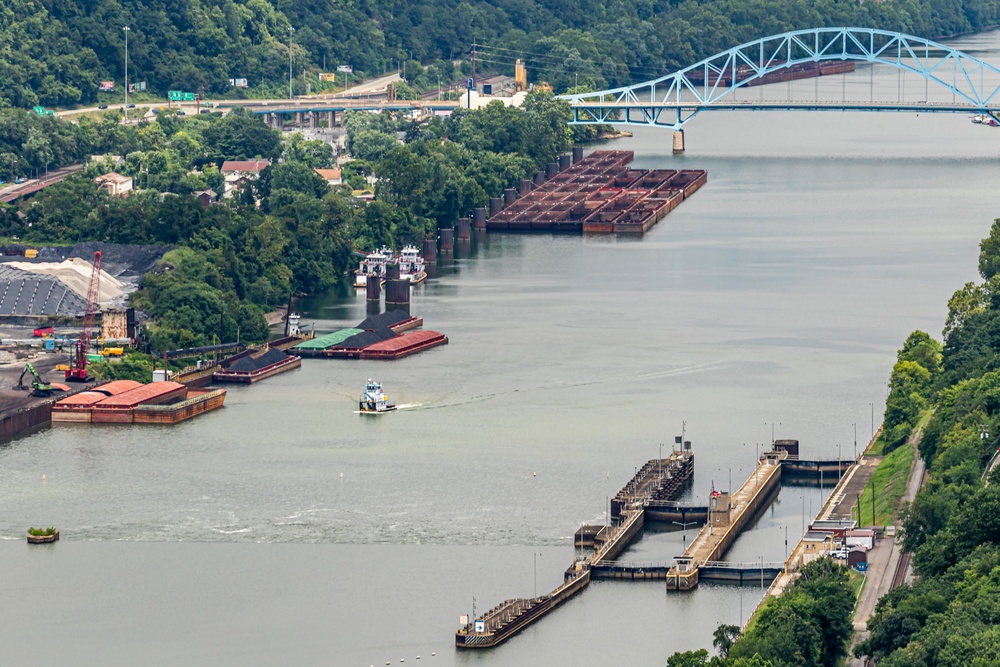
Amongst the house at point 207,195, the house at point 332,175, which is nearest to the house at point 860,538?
the house at point 207,195

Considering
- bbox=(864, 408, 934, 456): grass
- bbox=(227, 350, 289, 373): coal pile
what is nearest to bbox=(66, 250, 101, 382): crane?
bbox=(227, 350, 289, 373): coal pile

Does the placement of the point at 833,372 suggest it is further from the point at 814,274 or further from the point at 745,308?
the point at 814,274

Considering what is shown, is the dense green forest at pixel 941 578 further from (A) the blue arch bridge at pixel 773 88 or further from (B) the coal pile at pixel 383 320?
(A) the blue arch bridge at pixel 773 88

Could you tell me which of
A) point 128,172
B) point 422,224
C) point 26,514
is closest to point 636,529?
point 26,514

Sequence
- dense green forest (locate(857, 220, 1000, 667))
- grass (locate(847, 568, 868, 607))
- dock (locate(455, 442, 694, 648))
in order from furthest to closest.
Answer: dock (locate(455, 442, 694, 648)) → grass (locate(847, 568, 868, 607)) → dense green forest (locate(857, 220, 1000, 667))

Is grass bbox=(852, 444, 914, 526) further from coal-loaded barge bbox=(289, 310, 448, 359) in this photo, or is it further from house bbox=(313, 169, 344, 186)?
house bbox=(313, 169, 344, 186)

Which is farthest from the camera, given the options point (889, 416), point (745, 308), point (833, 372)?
point (745, 308)

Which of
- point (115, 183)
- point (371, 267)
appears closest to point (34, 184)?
point (115, 183)

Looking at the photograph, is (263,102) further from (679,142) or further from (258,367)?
(258,367)
